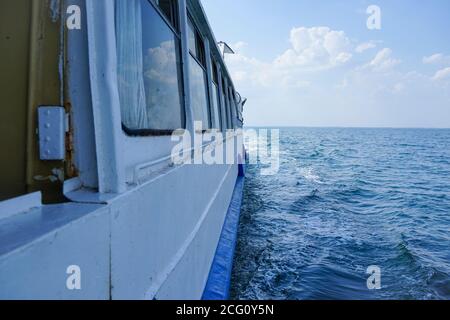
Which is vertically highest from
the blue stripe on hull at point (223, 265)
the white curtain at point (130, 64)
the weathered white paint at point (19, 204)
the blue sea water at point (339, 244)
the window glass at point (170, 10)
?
the window glass at point (170, 10)

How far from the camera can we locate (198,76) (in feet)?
16.6

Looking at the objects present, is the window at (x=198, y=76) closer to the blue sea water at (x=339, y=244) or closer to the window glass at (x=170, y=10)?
the window glass at (x=170, y=10)

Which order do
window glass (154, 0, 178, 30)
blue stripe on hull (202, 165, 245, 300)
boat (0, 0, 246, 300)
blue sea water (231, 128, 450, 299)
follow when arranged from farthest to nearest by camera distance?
blue sea water (231, 128, 450, 299), blue stripe on hull (202, 165, 245, 300), window glass (154, 0, 178, 30), boat (0, 0, 246, 300)

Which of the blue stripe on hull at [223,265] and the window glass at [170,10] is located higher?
the window glass at [170,10]

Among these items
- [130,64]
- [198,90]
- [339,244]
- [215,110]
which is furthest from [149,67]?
[339,244]

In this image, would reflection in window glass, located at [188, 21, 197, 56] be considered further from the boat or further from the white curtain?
the white curtain

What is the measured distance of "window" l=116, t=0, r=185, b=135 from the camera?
2.12 meters

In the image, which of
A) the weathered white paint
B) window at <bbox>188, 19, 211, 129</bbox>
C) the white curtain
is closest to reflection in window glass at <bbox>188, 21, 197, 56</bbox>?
window at <bbox>188, 19, 211, 129</bbox>

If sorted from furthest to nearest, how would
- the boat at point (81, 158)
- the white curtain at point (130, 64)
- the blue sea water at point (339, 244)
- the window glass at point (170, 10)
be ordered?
the blue sea water at point (339, 244), the window glass at point (170, 10), the white curtain at point (130, 64), the boat at point (81, 158)

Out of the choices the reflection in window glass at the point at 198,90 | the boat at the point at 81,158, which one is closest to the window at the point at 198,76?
the reflection in window glass at the point at 198,90

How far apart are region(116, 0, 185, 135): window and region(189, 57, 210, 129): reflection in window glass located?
88cm

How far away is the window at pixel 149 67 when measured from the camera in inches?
83.7

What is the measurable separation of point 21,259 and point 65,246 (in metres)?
0.21

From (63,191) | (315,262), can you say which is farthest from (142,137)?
(315,262)
